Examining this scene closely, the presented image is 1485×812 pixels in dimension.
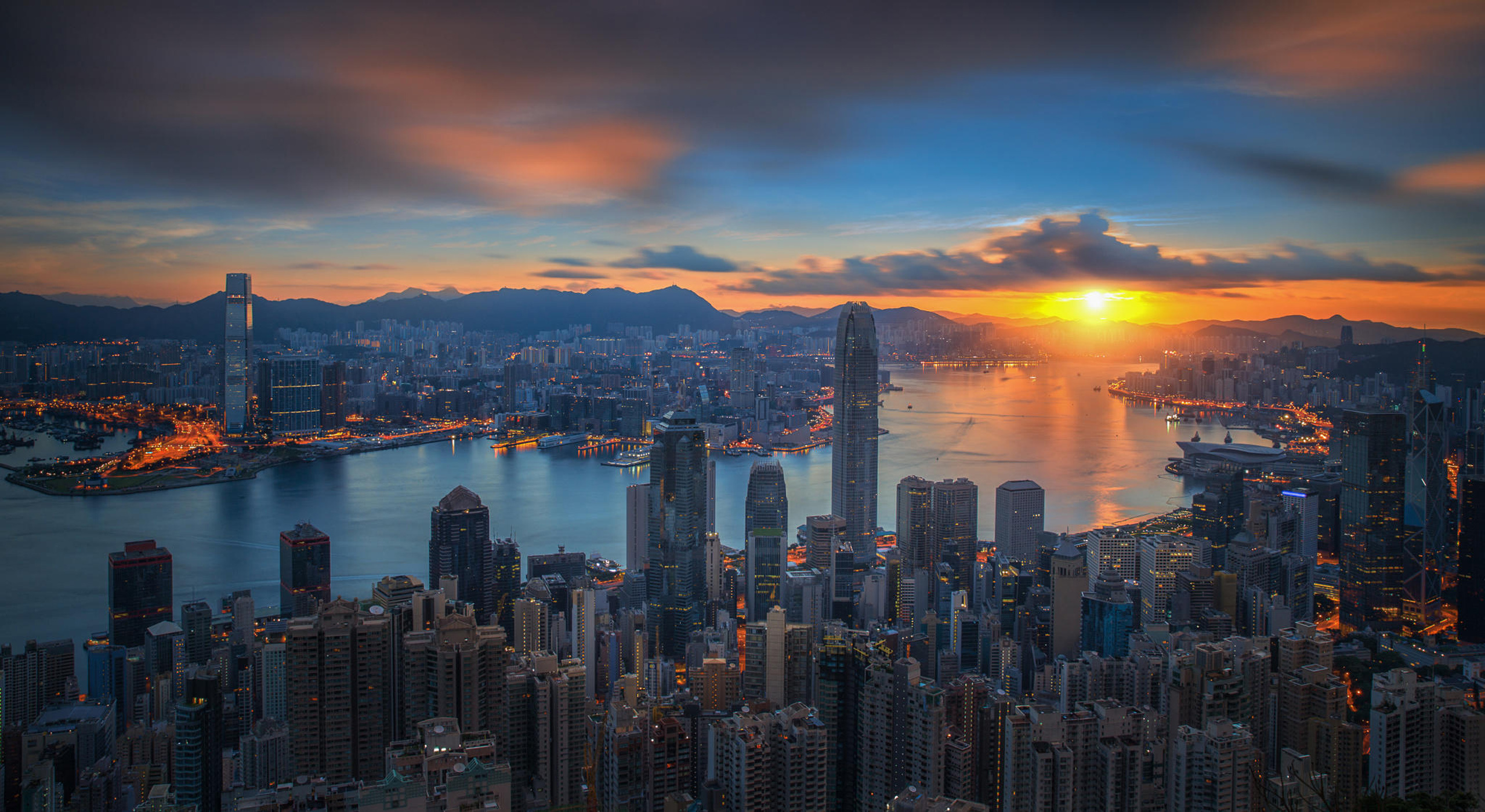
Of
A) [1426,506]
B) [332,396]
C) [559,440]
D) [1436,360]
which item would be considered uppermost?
[1436,360]

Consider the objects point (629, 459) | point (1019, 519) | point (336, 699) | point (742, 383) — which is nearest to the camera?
point (336, 699)

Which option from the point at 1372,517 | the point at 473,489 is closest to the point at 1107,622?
the point at 1372,517

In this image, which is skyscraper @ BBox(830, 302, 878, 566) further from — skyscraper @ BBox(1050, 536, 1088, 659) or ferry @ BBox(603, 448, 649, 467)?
ferry @ BBox(603, 448, 649, 467)

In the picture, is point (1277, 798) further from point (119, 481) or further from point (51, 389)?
point (119, 481)

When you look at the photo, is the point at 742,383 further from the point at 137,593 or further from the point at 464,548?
the point at 137,593

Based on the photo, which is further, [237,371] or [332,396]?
[332,396]
